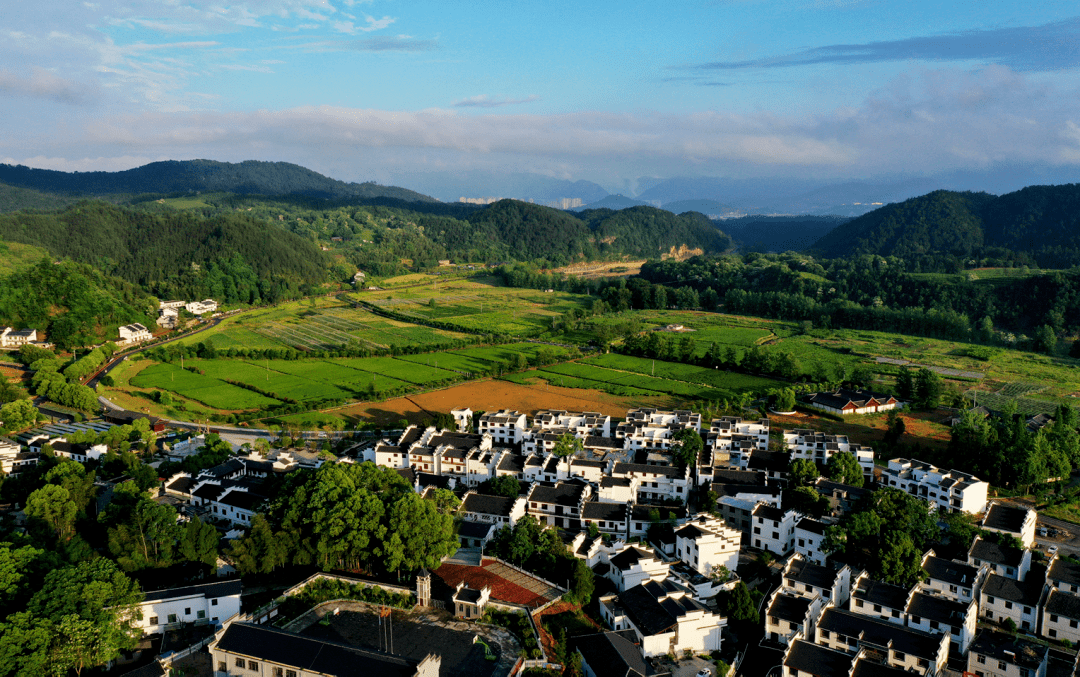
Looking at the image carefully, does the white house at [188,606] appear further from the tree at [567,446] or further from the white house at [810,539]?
the white house at [810,539]

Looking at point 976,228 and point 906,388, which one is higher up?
point 976,228

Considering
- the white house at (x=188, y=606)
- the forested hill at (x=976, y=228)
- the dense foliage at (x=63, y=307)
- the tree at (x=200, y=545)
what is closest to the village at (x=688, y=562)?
the white house at (x=188, y=606)

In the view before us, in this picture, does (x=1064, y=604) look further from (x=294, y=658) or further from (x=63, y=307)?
(x=63, y=307)

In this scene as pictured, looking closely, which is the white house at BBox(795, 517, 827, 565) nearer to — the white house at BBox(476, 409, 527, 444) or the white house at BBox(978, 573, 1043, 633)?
the white house at BBox(978, 573, 1043, 633)

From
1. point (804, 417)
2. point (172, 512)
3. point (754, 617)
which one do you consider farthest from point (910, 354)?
point (172, 512)

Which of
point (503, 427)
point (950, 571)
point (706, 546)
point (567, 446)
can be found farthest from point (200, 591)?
point (950, 571)

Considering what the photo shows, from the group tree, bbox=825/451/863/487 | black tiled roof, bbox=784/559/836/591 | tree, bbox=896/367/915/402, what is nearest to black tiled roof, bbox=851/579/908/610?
black tiled roof, bbox=784/559/836/591
